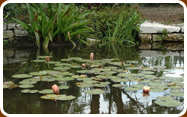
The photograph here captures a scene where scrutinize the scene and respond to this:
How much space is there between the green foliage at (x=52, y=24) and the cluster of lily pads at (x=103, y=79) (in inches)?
74.0

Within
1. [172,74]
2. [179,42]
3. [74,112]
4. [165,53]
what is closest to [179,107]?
[74,112]

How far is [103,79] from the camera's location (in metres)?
3.51

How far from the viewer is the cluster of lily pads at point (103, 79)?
9.67 feet

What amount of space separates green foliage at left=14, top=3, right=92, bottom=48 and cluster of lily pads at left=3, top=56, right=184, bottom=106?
1.88m

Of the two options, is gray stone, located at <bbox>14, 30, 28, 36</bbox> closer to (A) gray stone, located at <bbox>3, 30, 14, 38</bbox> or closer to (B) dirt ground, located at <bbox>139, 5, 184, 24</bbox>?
(A) gray stone, located at <bbox>3, 30, 14, 38</bbox>

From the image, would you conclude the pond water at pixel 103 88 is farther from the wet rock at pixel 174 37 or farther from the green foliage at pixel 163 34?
the wet rock at pixel 174 37

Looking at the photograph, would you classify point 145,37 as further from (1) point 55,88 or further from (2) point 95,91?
(1) point 55,88

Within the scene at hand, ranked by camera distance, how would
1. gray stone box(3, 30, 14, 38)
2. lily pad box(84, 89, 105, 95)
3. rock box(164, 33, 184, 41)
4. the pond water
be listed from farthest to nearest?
rock box(164, 33, 184, 41)
gray stone box(3, 30, 14, 38)
lily pad box(84, 89, 105, 95)
the pond water

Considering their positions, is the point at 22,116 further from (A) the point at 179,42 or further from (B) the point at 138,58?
(A) the point at 179,42

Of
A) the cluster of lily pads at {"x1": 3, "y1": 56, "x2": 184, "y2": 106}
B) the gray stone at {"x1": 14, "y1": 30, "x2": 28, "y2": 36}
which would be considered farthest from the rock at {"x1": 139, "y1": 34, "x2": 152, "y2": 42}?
the cluster of lily pads at {"x1": 3, "y1": 56, "x2": 184, "y2": 106}

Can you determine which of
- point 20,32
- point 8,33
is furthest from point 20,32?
point 8,33

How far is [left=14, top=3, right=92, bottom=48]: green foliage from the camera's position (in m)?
5.99

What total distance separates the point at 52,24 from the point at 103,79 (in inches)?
113

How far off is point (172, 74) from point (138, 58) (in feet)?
4.42
